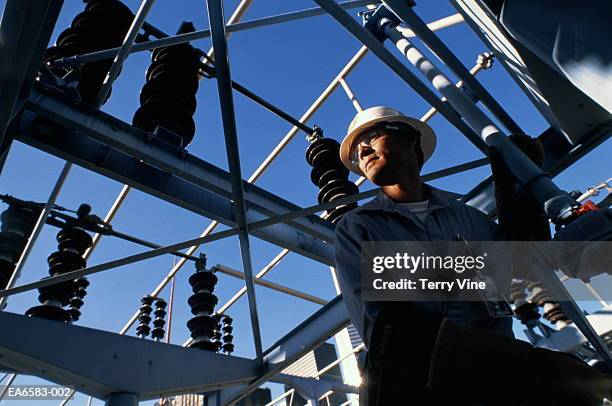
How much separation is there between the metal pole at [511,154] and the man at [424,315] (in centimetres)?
7

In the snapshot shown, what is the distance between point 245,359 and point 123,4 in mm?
4175

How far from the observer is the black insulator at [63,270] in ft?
16.3

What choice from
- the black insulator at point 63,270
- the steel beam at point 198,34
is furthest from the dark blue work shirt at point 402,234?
the black insulator at point 63,270

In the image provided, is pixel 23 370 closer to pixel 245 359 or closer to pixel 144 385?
pixel 144 385

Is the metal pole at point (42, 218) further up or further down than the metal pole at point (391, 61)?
A: further up

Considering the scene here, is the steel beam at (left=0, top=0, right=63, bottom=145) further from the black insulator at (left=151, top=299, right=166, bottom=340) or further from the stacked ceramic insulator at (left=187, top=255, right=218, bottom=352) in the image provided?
the black insulator at (left=151, top=299, right=166, bottom=340)

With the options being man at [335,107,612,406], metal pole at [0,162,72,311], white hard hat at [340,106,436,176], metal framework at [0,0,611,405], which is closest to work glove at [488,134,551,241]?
man at [335,107,612,406]

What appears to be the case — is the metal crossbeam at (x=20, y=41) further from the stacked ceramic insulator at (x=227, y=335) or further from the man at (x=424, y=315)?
the stacked ceramic insulator at (x=227, y=335)

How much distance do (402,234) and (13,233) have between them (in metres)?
5.51

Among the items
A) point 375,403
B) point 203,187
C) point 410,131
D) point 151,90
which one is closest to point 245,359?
point 203,187

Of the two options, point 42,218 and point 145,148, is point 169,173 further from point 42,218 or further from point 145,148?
point 42,218

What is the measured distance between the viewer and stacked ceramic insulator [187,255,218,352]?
5840 millimetres

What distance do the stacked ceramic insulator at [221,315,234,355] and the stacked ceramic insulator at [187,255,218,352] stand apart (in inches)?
76.1

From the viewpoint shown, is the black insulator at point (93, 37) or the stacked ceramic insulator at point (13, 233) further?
the stacked ceramic insulator at point (13, 233)
